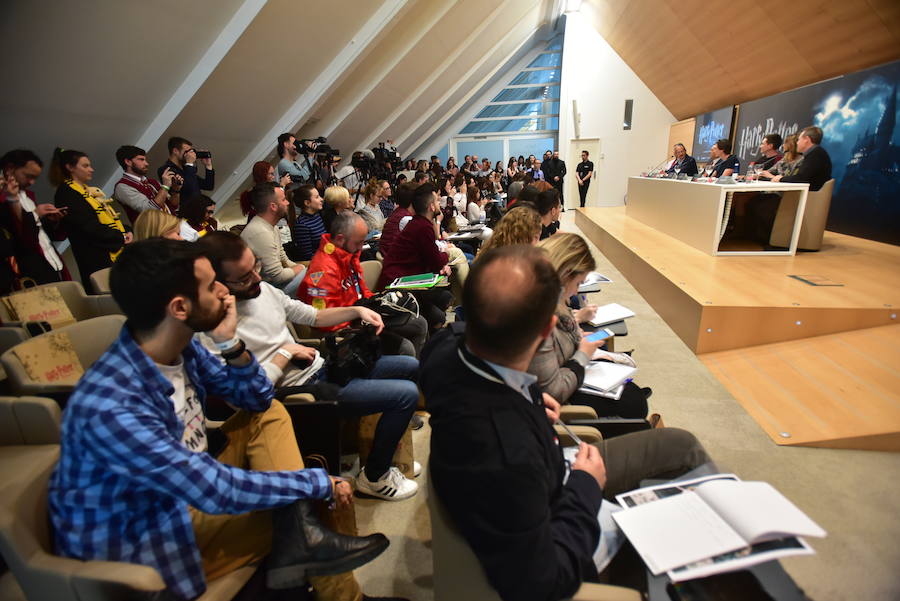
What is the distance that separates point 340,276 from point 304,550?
1.54 meters

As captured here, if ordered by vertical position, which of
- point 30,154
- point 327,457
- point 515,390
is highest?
point 30,154

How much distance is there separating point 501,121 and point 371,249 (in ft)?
42.3

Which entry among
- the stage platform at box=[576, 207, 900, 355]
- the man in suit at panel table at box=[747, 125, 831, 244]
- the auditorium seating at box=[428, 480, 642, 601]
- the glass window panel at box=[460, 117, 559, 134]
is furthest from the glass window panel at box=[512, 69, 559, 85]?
the auditorium seating at box=[428, 480, 642, 601]

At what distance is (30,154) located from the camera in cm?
275

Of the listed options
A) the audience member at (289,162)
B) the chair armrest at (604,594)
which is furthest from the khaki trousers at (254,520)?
the audience member at (289,162)

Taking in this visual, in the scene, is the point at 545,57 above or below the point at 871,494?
above

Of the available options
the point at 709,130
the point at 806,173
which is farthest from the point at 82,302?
the point at 709,130

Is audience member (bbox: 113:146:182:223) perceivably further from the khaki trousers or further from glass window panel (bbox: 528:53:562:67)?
glass window panel (bbox: 528:53:562:67)

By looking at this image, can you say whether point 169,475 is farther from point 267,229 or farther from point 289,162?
point 289,162

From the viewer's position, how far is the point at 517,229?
2408 millimetres

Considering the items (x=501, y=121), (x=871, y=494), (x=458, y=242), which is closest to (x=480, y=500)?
(x=871, y=494)

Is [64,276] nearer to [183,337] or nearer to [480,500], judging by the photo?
[183,337]

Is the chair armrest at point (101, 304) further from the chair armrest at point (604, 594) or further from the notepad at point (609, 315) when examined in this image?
the chair armrest at point (604, 594)

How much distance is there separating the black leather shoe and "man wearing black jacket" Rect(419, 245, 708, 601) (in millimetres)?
423
